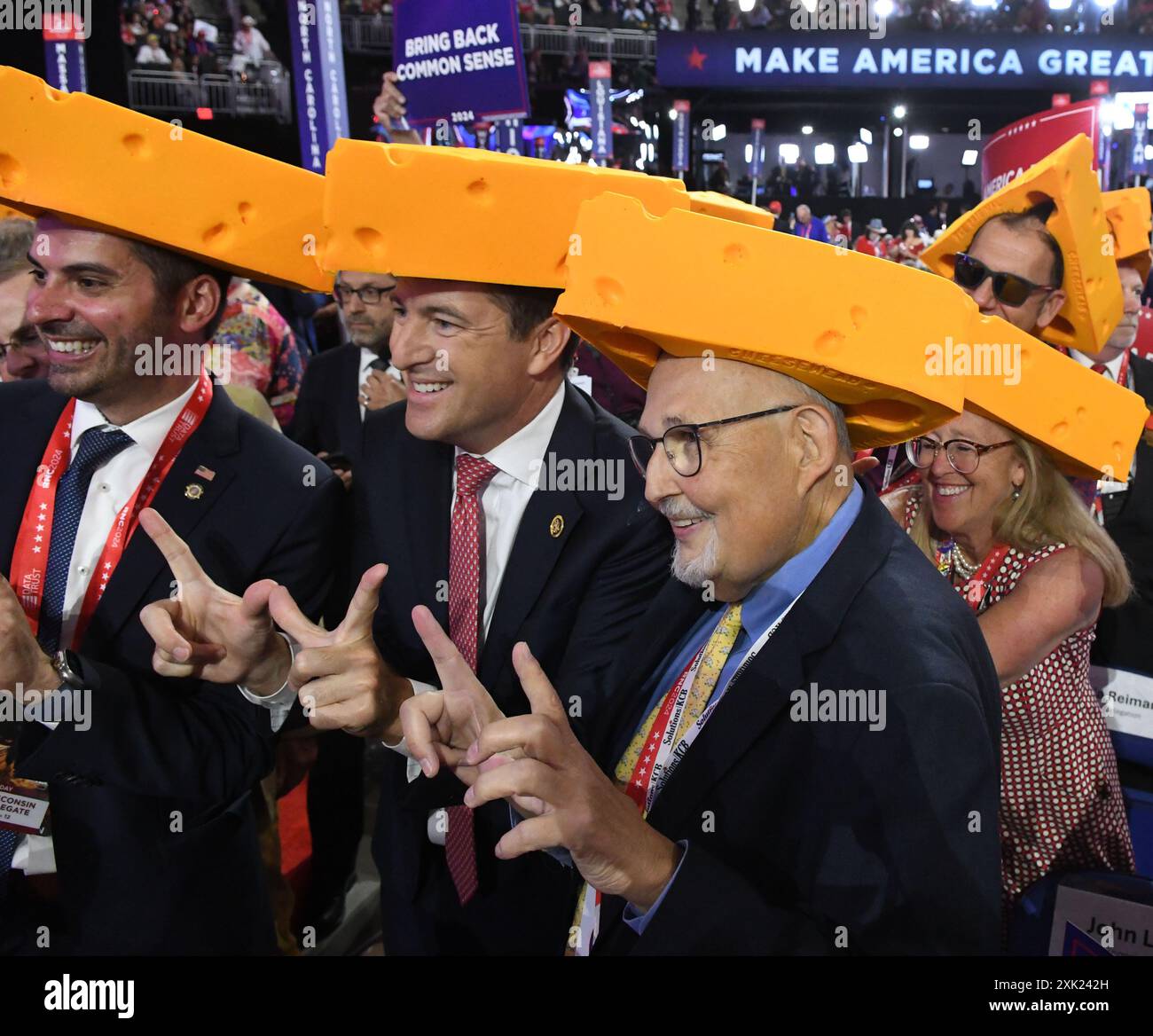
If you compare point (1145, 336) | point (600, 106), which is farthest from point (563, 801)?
point (600, 106)

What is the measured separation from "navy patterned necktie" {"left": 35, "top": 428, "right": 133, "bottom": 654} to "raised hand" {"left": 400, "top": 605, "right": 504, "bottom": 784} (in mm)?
818

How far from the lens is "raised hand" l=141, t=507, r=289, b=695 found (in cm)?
167

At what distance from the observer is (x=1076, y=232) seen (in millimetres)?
2857

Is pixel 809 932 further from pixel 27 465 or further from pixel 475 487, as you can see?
pixel 27 465

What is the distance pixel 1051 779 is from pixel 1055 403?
2.56ft

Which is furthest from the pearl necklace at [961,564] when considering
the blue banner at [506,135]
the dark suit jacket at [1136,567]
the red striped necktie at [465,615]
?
the blue banner at [506,135]

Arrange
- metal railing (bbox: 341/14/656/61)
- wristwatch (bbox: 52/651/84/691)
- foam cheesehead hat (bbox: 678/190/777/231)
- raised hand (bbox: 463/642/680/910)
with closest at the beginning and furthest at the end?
raised hand (bbox: 463/642/680/910) < wristwatch (bbox: 52/651/84/691) < foam cheesehead hat (bbox: 678/190/777/231) < metal railing (bbox: 341/14/656/61)

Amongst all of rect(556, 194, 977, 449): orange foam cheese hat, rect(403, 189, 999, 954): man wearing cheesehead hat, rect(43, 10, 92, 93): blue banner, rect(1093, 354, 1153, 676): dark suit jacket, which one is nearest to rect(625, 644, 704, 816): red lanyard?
rect(403, 189, 999, 954): man wearing cheesehead hat

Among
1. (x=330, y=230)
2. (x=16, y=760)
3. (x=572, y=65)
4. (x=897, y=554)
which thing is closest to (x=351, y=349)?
(x=330, y=230)

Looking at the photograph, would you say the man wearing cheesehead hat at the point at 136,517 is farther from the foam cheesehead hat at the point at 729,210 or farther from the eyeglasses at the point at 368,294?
the eyeglasses at the point at 368,294

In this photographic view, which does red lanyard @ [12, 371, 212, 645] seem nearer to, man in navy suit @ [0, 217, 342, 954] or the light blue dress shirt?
man in navy suit @ [0, 217, 342, 954]

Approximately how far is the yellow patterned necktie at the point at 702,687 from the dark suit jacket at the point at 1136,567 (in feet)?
4.87

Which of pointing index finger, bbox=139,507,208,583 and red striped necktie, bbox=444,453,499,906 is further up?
pointing index finger, bbox=139,507,208,583
